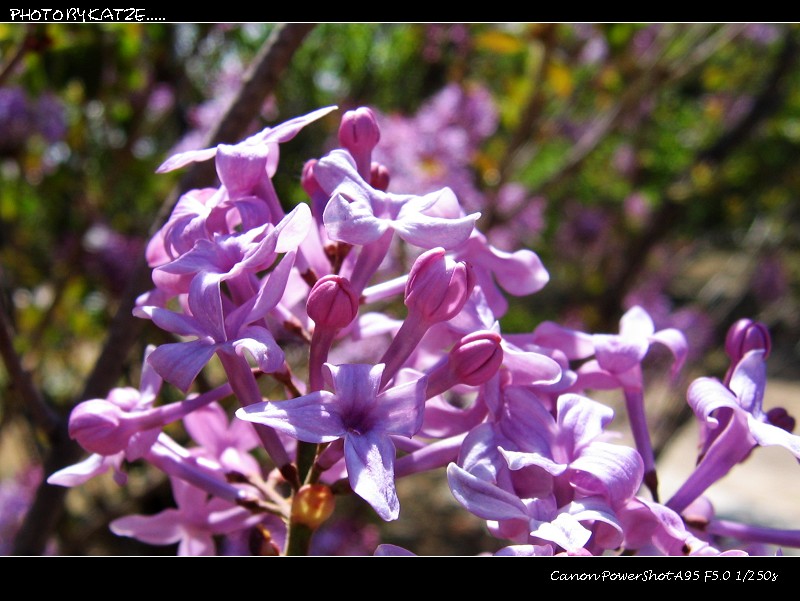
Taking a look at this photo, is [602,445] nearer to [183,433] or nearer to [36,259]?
[183,433]

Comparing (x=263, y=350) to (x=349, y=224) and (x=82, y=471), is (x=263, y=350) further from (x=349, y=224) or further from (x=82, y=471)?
(x=82, y=471)

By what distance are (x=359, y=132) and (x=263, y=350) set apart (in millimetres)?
335

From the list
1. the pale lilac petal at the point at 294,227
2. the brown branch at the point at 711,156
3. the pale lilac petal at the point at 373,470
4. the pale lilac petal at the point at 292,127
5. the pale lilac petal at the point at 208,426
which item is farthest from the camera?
the brown branch at the point at 711,156

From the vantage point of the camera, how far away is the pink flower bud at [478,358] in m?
0.78

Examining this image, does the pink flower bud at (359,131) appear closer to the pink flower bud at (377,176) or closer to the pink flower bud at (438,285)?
the pink flower bud at (377,176)

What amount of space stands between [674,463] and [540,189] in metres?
3.13

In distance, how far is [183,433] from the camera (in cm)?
218

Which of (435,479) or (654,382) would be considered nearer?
(654,382)

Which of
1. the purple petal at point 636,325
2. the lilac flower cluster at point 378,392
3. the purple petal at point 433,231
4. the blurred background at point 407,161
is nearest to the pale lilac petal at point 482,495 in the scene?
the lilac flower cluster at point 378,392

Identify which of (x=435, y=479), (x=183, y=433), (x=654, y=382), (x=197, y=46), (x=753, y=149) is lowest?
(x=435, y=479)

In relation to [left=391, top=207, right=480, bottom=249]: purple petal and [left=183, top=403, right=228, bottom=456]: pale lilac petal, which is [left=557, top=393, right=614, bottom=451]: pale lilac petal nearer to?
[left=391, top=207, right=480, bottom=249]: purple petal

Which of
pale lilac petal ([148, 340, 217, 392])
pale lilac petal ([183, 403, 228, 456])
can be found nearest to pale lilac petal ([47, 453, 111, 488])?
pale lilac petal ([183, 403, 228, 456])

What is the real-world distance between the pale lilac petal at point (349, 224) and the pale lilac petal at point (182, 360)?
159mm
